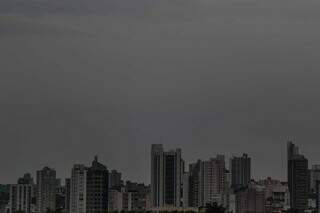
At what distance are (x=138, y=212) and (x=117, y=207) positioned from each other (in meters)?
18.8

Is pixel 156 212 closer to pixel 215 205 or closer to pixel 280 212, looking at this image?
pixel 280 212

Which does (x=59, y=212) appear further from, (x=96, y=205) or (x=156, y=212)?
(x=96, y=205)

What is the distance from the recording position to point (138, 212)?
179500 millimetres

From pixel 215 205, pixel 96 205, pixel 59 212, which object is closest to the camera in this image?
pixel 215 205

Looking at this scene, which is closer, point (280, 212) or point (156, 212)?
point (156, 212)

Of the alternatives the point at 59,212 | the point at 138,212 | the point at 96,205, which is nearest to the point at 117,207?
the point at 96,205

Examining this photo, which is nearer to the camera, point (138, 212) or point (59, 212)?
point (59, 212)

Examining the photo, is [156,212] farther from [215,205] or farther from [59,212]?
[215,205]

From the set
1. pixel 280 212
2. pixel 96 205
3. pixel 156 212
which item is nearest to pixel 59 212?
pixel 156 212

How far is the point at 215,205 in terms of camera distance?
86.8 m

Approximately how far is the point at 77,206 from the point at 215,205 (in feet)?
359

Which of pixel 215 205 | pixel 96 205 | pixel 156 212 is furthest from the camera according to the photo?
pixel 96 205

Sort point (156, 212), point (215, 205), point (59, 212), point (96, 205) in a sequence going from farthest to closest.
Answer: point (96, 205) < point (156, 212) < point (59, 212) < point (215, 205)

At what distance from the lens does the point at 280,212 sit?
199625 mm
